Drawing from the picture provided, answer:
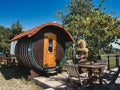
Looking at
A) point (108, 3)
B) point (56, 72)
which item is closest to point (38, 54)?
point (56, 72)

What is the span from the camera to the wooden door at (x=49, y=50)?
10.9 m

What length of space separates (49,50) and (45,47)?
558 millimetres

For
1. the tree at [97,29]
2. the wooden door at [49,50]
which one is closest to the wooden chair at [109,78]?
the wooden door at [49,50]

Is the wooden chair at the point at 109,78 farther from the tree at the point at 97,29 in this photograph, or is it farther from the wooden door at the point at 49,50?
the tree at the point at 97,29

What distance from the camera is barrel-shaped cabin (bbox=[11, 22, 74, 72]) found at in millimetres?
10297

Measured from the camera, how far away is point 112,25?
12.3 meters

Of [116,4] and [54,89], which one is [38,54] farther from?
[116,4]

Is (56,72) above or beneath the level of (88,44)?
beneath

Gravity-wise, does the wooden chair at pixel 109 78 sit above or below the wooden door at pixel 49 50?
below

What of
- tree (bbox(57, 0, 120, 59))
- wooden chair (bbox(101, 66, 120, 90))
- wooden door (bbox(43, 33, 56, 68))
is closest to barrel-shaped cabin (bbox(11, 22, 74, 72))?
wooden door (bbox(43, 33, 56, 68))

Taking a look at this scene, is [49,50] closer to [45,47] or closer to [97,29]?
[45,47]

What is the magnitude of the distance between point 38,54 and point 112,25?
5687 millimetres

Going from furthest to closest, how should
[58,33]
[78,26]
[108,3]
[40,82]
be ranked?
[108,3], [78,26], [58,33], [40,82]

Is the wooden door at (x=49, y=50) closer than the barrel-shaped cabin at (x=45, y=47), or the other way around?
the barrel-shaped cabin at (x=45, y=47)
